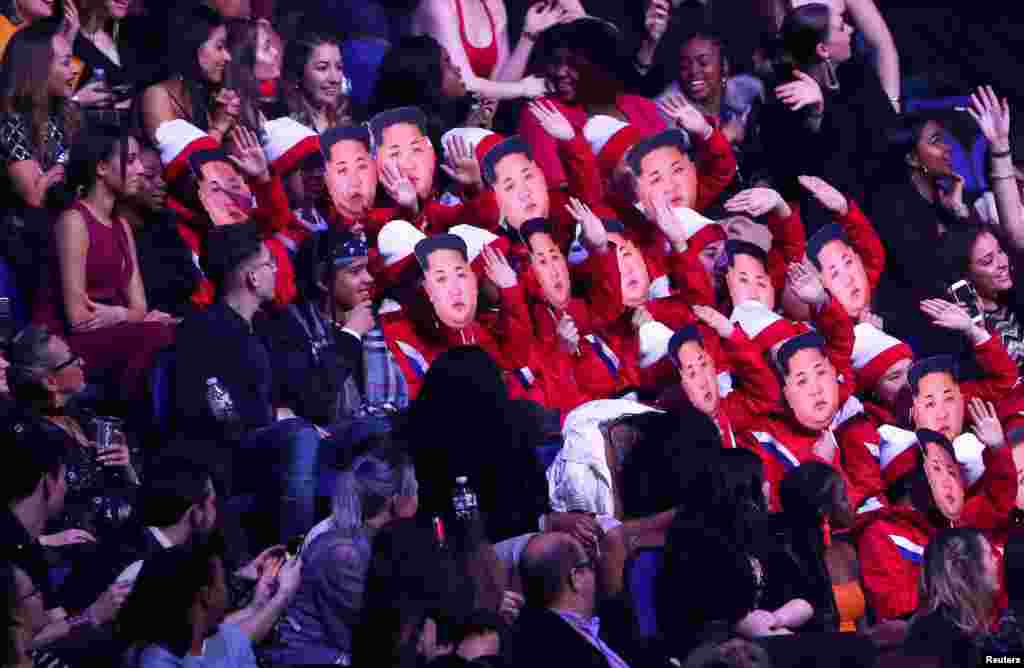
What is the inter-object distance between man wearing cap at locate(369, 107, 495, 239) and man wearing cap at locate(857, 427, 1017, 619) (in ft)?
5.55

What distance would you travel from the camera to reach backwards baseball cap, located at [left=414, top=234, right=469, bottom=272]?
22.4 ft

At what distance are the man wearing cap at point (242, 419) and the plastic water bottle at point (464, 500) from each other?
1.37ft

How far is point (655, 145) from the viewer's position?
7859 millimetres

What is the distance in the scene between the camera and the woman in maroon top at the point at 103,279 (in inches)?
244

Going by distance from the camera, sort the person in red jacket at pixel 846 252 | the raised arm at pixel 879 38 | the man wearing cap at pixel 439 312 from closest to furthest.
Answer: the man wearing cap at pixel 439 312
the person in red jacket at pixel 846 252
the raised arm at pixel 879 38

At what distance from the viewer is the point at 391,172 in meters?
7.12

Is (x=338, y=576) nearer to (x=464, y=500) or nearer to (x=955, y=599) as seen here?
(x=464, y=500)

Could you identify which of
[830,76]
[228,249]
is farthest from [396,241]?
[830,76]

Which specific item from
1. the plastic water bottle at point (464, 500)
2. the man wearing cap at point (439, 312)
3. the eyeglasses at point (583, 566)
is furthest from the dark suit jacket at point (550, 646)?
the man wearing cap at point (439, 312)

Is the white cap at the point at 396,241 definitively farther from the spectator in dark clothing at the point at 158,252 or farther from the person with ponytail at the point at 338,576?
the person with ponytail at the point at 338,576

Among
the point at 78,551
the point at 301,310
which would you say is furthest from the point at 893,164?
the point at 78,551

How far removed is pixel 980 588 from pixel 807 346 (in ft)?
4.53

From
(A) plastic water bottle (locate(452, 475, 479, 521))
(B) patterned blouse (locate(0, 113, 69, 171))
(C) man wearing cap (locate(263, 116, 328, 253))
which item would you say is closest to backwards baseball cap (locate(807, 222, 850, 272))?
(C) man wearing cap (locate(263, 116, 328, 253))

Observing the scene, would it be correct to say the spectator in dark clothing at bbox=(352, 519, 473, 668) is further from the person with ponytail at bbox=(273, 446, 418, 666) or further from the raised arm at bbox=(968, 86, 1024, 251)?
the raised arm at bbox=(968, 86, 1024, 251)
